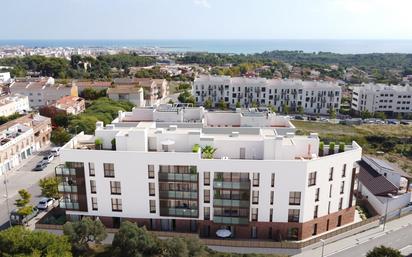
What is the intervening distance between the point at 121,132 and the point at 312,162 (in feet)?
64.1

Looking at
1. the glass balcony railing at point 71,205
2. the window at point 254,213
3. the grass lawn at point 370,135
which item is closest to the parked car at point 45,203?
the glass balcony railing at point 71,205

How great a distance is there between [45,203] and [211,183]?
2239cm

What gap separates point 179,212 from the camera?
115 ft

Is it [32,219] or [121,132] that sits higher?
[121,132]

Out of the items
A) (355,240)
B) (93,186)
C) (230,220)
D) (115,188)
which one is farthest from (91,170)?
(355,240)

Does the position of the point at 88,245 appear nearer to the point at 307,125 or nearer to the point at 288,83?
the point at 307,125

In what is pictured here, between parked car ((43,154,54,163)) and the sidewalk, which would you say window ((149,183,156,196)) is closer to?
the sidewalk

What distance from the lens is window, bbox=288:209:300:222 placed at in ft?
113

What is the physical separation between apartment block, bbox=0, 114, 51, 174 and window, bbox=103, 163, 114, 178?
26.6 m

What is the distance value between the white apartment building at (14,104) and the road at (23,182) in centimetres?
2634

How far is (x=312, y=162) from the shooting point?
33281mm

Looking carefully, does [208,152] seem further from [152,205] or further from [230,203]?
[152,205]

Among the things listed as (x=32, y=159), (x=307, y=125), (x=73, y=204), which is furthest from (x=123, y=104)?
(x=73, y=204)

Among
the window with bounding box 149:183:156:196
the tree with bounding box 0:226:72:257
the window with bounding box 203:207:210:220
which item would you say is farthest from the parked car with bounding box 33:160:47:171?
the window with bounding box 203:207:210:220
